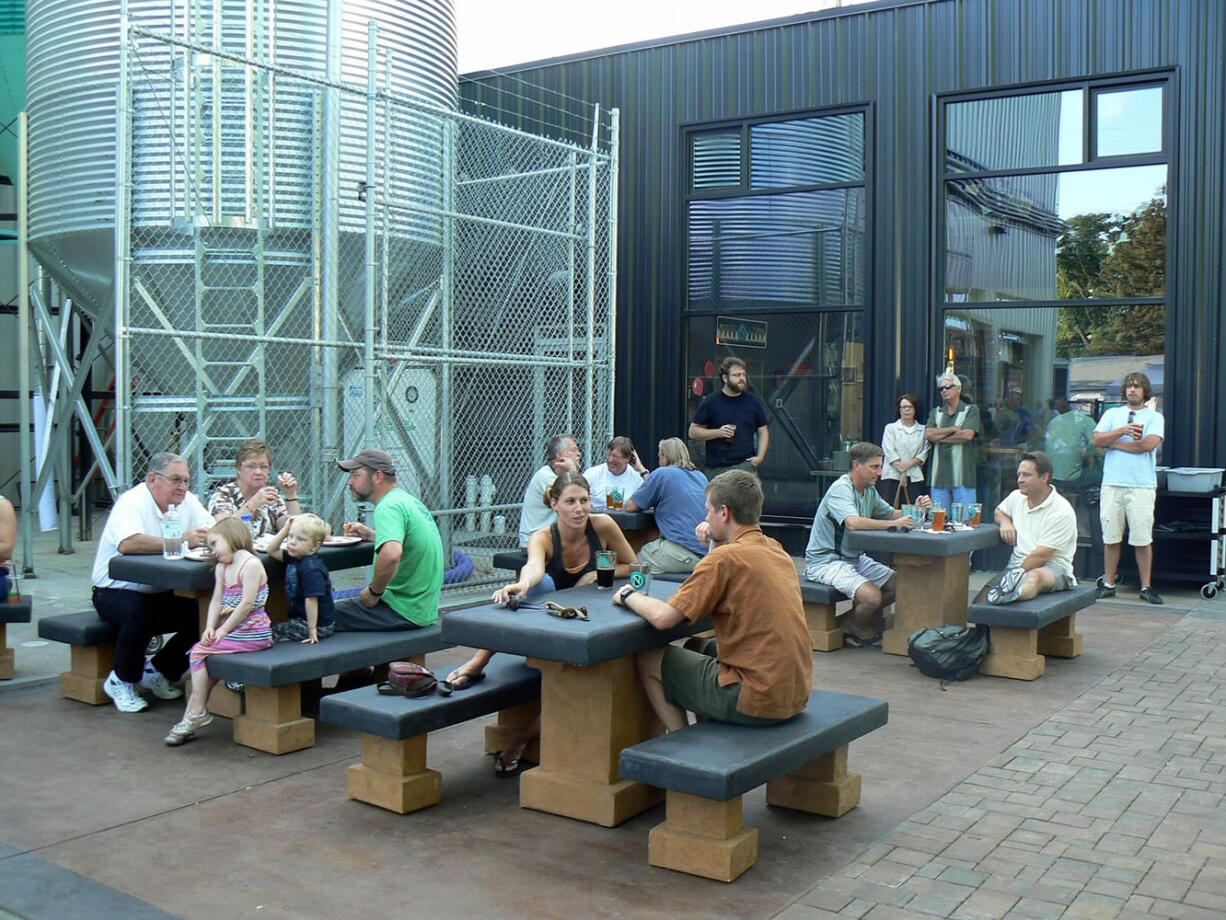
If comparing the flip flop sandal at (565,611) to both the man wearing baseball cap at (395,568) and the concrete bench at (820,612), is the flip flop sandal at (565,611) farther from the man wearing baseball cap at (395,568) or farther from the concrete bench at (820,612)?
the concrete bench at (820,612)

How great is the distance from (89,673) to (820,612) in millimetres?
4767

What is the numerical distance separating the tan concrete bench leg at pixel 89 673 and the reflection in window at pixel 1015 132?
9.10m

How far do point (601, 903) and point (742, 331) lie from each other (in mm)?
9772

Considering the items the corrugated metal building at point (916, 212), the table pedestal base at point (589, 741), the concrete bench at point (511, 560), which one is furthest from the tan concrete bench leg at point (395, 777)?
the corrugated metal building at point (916, 212)

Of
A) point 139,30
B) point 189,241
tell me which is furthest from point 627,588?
point 189,241

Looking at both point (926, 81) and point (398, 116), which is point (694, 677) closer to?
point (398, 116)

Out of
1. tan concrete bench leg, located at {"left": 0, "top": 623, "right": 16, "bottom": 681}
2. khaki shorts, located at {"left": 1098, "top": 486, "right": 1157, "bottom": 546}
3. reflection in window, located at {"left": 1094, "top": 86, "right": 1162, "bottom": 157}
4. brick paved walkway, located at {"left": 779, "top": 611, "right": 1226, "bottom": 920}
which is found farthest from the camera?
reflection in window, located at {"left": 1094, "top": 86, "right": 1162, "bottom": 157}

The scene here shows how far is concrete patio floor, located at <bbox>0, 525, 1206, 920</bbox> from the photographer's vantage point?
4.21m

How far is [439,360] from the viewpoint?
9.42 meters

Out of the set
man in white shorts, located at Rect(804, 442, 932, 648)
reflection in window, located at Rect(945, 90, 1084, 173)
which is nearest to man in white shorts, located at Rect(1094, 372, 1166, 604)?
reflection in window, located at Rect(945, 90, 1084, 173)

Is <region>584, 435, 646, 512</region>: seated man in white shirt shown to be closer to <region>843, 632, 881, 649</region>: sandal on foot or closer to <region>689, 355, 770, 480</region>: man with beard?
<region>689, 355, 770, 480</region>: man with beard

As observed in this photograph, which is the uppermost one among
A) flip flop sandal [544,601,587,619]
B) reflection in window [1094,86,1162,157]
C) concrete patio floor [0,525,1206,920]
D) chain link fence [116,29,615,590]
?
reflection in window [1094,86,1162,157]

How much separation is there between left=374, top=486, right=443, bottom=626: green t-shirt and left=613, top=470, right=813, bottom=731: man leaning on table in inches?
70.9

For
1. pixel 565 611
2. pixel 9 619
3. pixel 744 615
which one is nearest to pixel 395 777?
pixel 565 611
